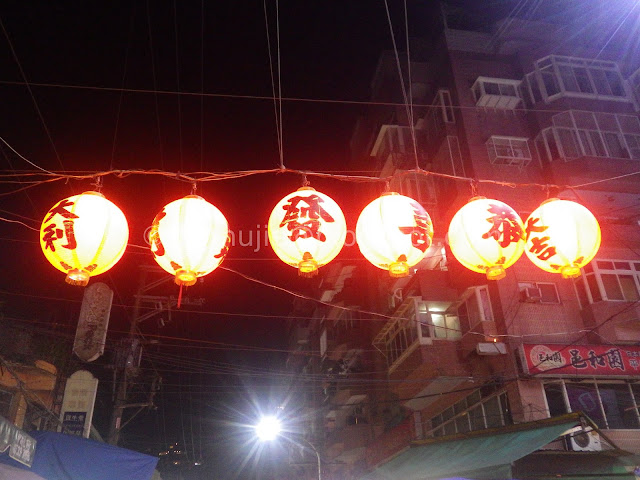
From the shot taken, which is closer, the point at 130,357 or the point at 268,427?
the point at 130,357

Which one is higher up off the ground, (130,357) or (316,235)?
(130,357)

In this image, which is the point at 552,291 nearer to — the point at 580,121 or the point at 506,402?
the point at 506,402

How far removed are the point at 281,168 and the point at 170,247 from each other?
2131mm

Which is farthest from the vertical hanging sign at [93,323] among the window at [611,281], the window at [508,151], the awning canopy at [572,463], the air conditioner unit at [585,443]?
the window at [611,281]

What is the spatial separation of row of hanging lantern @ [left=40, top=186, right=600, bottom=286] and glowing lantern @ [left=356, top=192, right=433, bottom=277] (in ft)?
0.04

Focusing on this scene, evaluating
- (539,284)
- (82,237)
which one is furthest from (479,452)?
(539,284)

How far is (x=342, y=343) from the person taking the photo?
30422 millimetres

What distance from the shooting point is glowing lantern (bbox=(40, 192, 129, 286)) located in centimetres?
543

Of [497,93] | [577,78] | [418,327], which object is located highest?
[577,78]

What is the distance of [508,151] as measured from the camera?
65.5 feet

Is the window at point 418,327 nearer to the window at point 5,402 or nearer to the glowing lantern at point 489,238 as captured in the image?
the glowing lantern at point 489,238

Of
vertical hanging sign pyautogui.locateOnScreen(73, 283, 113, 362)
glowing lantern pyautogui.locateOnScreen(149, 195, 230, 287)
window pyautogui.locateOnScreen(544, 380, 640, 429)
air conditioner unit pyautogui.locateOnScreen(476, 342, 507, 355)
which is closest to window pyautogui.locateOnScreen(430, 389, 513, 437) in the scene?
air conditioner unit pyautogui.locateOnScreen(476, 342, 507, 355)

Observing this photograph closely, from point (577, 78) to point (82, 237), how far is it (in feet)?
72.8

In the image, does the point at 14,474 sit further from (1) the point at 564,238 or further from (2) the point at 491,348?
(2) the point at 491,348
